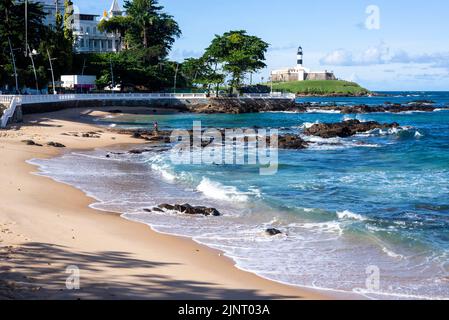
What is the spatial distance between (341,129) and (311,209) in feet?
97.5

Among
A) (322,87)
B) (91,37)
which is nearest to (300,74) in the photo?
(322,87)

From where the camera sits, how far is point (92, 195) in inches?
785

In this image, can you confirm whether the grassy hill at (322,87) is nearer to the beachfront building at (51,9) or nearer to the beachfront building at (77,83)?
the beachfront building at (51,9)

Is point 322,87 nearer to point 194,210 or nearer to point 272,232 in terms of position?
point 194,210

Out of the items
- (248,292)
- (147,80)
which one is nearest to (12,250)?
(248,292)

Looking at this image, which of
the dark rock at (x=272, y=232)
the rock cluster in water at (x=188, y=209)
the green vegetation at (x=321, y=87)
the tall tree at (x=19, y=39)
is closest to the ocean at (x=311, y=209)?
the dark rock at (x=272, y=232)

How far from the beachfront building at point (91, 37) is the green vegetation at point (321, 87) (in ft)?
217

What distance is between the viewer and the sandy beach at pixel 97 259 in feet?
32.4

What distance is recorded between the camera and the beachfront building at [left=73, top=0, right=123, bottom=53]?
344 feet

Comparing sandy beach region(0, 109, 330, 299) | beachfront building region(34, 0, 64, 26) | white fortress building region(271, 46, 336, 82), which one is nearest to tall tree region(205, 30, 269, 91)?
beachfront building region(34, 0, 64, 26)

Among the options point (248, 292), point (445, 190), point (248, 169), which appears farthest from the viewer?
point (248, 169)

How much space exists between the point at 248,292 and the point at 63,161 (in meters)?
19.6

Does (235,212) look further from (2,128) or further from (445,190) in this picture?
(2,128)

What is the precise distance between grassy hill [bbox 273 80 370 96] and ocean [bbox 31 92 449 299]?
137 m
